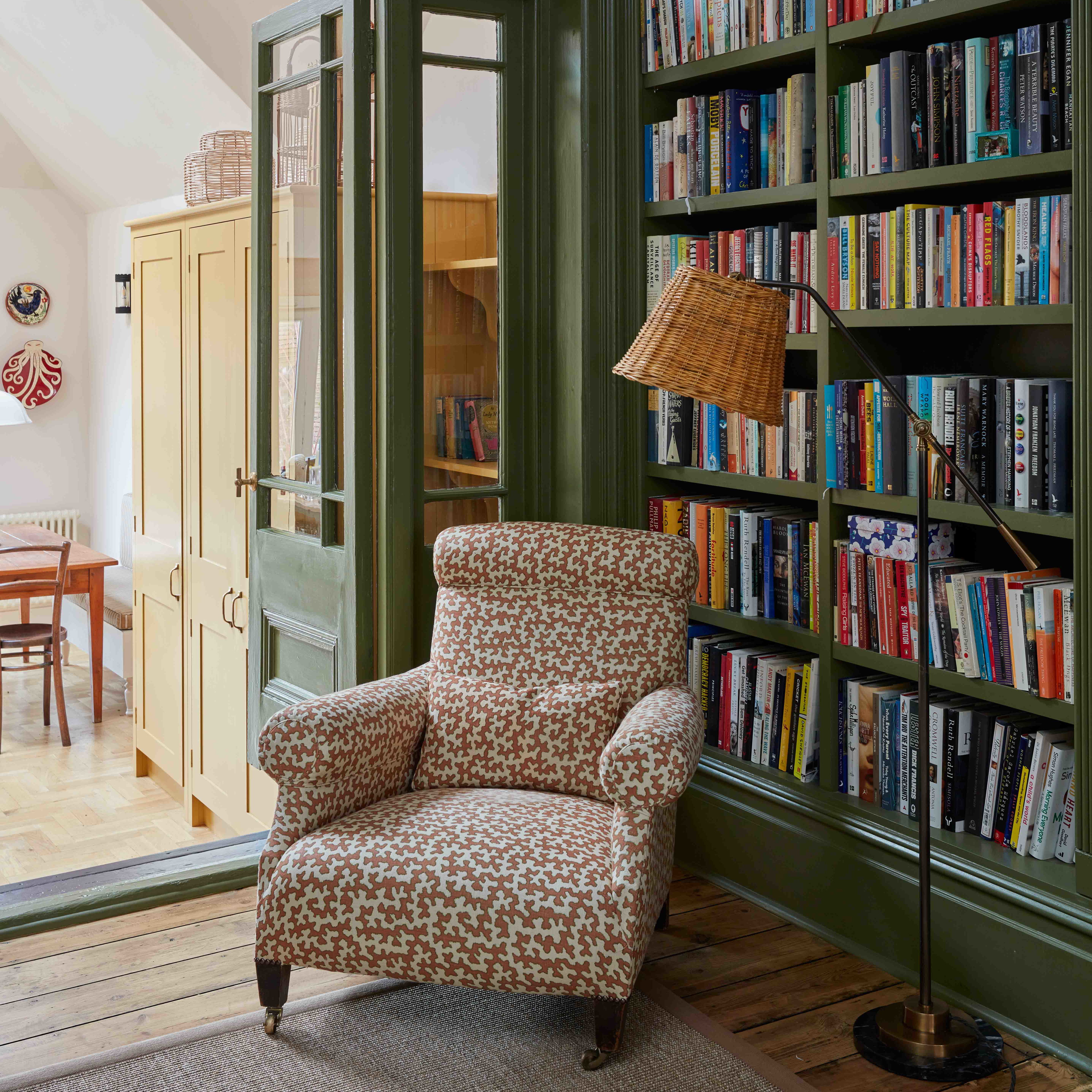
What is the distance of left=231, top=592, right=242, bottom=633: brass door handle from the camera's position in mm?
4047

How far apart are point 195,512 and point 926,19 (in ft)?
9.89

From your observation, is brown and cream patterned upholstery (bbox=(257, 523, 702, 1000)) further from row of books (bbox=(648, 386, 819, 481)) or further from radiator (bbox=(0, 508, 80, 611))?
radiator (bbox=(0, 508, 80, 611))

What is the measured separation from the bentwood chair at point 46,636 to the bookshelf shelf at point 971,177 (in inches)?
160

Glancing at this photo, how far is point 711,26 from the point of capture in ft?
8.91

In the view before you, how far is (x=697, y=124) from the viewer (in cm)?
279

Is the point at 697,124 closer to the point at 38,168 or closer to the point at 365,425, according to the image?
the point at 365,425

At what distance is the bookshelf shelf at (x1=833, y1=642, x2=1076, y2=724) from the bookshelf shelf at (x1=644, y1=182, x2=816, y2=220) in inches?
37.3

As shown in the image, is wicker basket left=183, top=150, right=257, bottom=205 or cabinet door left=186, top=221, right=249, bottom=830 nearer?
cabinet door left=186, top=221, right=249, bottom=830

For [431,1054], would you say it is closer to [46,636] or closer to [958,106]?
[958,106]

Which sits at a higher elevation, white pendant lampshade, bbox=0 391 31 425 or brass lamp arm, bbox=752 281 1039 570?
white pendant lampshade, bbox=0 391 31 425

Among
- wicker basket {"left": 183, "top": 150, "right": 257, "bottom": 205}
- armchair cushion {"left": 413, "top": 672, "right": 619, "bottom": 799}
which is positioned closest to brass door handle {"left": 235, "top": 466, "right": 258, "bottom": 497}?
wicker basket {"left": 183, "top": 150, "right": 257, "bottom": 205}

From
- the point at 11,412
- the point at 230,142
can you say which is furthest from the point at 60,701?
the point at 230,142

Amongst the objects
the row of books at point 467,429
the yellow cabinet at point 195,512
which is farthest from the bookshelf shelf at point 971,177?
the yellow cabinet at point 195,512

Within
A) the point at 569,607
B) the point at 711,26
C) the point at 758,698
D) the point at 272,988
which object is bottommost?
the point at 272,988
